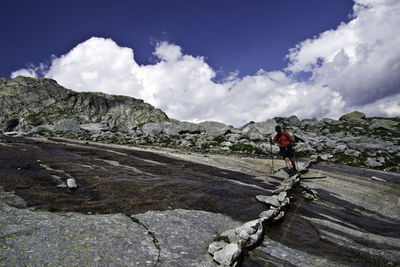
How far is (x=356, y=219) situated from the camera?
12578 mm

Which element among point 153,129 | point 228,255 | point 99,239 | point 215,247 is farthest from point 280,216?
point 153,129

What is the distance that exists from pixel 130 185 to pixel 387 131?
85.3 meters

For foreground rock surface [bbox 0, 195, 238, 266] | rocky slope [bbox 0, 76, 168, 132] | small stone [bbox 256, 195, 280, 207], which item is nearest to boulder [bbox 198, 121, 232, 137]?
small stone [bbox 256, 195, 280, 207]

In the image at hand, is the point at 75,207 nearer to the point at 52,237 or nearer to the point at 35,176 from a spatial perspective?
the point at 52,237

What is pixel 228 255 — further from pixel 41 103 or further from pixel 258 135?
pixel 41 103

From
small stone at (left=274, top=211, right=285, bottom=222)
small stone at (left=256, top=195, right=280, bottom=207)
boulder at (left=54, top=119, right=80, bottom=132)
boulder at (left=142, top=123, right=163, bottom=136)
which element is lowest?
small stone at (left=274, top=211, right=285, bottom=222)

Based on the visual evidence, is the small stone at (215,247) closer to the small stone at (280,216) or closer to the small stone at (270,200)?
the small stone at (280,216)

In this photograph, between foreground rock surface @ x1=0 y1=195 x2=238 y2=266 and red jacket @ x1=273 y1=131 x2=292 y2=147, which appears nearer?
foreground rock surface @ x1=0 y1=195 x2=238 y2=266

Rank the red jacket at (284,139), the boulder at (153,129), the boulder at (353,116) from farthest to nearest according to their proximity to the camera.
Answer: the boulder at (353,116)
the boulder at (153,129)
the red jacket at (284,139)

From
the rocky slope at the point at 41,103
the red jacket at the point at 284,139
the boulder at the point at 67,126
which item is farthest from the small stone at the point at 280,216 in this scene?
the rocky slope at the point at 41,103

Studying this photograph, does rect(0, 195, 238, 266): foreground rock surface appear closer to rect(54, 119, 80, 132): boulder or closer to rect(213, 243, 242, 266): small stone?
rect(213, 243, 242, 266): small stone

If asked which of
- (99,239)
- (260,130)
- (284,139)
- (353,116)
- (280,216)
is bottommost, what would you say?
(99,239)

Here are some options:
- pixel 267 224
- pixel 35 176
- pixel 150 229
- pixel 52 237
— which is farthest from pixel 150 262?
pixel 35 176

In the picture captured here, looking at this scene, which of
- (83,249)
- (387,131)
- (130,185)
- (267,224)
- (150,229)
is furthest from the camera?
(387,131)
